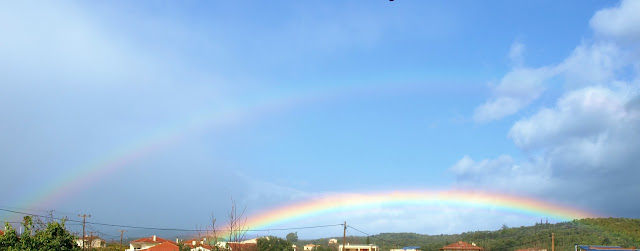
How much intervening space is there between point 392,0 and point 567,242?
72402 millimetres

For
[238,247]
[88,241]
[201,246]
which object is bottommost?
[88,241]

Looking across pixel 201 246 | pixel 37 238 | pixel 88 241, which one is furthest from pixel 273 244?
pixel 37 238

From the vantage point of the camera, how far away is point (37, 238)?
1828cm

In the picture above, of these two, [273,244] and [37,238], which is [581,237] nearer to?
[273,244]

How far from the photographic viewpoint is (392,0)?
10008 mm

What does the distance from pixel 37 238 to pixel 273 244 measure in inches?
1612

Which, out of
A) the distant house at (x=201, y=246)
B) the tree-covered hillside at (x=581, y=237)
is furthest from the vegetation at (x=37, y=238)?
the tree-covered hillside at (x=581, y=237)

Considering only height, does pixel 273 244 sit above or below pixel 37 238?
below

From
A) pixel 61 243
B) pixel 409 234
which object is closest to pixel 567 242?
pixel 409 234

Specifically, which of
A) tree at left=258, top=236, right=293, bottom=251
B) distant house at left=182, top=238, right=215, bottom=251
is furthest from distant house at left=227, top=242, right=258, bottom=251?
tree at left=258, top=236, right=293, bottom=251

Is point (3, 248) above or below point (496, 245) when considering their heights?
above

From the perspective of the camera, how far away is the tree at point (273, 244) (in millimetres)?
54869

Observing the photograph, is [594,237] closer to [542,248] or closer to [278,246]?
[542,248]

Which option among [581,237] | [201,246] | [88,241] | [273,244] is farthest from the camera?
[581,237]
